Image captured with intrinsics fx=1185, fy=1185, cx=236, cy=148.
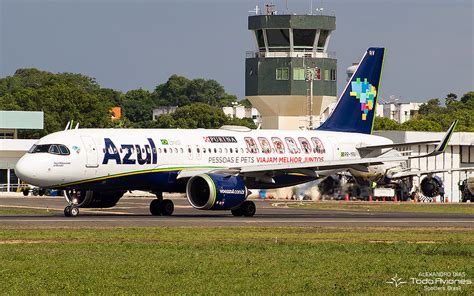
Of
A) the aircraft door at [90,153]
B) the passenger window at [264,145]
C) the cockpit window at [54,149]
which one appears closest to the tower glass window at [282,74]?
the passenger window at [264,145]

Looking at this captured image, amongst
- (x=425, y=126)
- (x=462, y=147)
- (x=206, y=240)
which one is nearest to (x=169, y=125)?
(x=425, y=126)

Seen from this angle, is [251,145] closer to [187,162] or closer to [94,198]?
[187,162]

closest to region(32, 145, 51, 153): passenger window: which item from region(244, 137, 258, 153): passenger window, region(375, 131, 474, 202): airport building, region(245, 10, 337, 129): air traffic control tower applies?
region(244, 137, 258, 153): passenger window

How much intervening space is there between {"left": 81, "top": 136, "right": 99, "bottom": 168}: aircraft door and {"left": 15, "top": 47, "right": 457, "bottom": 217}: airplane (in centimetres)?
4

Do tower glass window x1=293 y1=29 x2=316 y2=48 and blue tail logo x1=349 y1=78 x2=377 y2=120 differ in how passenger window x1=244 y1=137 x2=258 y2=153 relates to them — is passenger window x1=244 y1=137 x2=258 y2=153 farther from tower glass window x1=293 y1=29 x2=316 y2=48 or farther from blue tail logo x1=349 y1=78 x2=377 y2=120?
tower glass window x1=293 y1=29 x2=316 y2=48

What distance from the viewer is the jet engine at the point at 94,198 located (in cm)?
5491

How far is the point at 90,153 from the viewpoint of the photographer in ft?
169

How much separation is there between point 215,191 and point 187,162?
153 inches

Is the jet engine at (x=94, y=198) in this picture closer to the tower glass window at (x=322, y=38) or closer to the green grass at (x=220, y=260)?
the green grass at (x=220, y=260)

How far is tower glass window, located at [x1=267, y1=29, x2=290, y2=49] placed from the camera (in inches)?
4897

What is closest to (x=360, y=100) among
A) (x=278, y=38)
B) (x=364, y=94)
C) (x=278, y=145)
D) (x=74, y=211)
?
(x=364, y=94)

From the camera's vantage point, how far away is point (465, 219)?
180ft

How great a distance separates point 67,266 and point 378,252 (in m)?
9.25

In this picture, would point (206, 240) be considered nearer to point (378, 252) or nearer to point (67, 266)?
point (378, 252)
